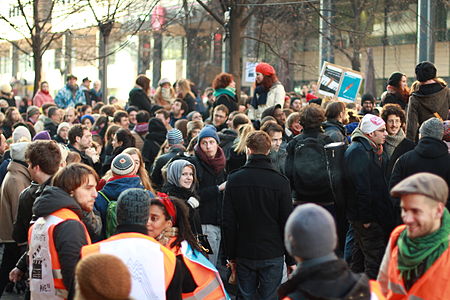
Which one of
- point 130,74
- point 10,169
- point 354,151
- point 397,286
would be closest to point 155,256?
point 397,286

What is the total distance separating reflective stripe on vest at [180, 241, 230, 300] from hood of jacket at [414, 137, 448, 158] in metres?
2.65

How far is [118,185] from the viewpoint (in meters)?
8.13

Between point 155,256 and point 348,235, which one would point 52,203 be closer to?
point 155,256

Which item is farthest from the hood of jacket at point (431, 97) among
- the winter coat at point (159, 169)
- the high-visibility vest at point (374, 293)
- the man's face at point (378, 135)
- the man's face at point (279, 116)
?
the high-visibility vest at point (374, 293)

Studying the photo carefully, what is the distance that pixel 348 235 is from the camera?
32.6ft

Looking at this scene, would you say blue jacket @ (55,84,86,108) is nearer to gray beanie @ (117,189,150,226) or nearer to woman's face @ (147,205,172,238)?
woman's face @ (147,205,172,238)

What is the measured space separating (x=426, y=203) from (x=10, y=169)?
19.8ft

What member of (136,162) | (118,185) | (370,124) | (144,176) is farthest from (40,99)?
(118,185)

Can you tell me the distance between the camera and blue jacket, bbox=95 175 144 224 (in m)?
7.90

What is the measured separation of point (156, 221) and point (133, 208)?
1.23 meters

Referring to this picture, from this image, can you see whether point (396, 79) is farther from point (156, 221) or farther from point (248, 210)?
point (156, 221)

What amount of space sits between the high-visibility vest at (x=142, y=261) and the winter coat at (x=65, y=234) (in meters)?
0.44

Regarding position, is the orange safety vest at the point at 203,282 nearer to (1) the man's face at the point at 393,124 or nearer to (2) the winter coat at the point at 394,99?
(1) the man's face at the point at 393,124

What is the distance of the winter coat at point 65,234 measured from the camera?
5801 mm
